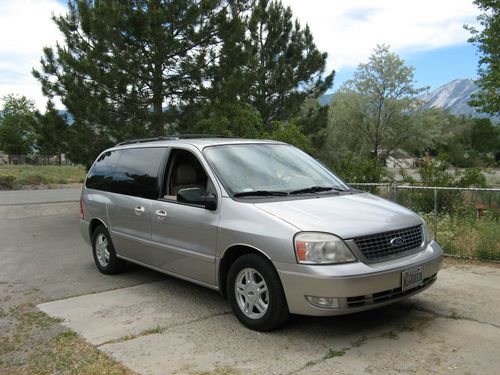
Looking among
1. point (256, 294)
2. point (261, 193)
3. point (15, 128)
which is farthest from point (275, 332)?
point (15, 128)

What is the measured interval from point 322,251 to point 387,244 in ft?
2.19

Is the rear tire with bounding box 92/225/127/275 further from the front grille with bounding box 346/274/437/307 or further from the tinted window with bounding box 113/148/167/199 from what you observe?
the front grille with bounding box 346/274/437/307

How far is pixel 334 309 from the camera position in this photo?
4.13 metres

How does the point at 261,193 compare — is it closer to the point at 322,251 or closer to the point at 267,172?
the point at 267,172

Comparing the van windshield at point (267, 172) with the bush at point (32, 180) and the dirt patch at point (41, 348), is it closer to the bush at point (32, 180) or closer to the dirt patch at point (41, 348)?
the dirt patch at point (41, 348)

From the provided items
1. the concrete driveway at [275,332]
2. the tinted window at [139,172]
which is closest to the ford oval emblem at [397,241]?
the concrete driveway at [275,332]

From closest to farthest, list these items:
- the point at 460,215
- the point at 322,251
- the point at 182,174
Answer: the point at 322,251 → the point at 182,174 → the point at 460,215

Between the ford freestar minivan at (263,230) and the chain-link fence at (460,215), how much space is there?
8.84ft

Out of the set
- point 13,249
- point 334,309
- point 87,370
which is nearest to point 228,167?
point 334,309

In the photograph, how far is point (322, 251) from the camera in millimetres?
4152

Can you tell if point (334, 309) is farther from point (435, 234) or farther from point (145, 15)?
point (145, 15)

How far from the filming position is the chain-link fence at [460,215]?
734 centimetres

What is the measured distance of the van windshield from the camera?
5105 mm

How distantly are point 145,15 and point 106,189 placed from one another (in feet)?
21.3
